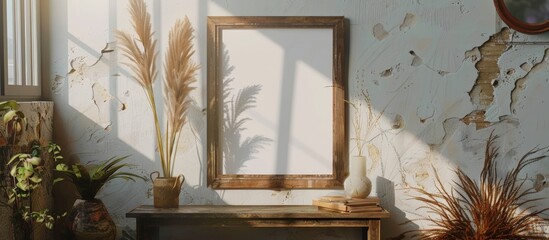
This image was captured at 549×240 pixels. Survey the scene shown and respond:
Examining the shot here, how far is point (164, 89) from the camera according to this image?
5.24m

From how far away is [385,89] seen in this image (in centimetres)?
525

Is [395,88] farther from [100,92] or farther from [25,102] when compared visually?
A: [25,102]

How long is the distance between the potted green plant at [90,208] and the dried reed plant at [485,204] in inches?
72.9

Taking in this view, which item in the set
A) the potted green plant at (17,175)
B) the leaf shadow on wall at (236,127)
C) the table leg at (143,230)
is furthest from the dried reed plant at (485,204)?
the potted green plant at (17,175)

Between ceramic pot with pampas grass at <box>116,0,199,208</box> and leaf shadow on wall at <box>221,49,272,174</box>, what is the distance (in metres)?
0.22

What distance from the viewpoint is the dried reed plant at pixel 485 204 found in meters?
5.12

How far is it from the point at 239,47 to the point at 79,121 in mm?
1082

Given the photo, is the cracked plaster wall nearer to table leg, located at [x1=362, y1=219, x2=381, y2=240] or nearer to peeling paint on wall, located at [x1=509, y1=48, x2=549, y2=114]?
peeling paint on wall, located at [x1=509, y1=48, x2=549, y2=114]

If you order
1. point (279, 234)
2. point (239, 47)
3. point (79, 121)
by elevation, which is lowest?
point (279, 234)

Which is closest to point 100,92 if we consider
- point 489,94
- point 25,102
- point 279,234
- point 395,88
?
point 25,102

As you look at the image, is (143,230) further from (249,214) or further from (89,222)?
(249,214)

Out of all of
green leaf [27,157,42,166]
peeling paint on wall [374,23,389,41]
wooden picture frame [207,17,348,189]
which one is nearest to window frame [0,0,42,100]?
green leaf [27,157,42,166]

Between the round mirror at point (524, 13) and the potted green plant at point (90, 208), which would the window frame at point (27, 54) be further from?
the round mirror at point (524, 13)

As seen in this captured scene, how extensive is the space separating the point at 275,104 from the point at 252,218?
0.74 meters
